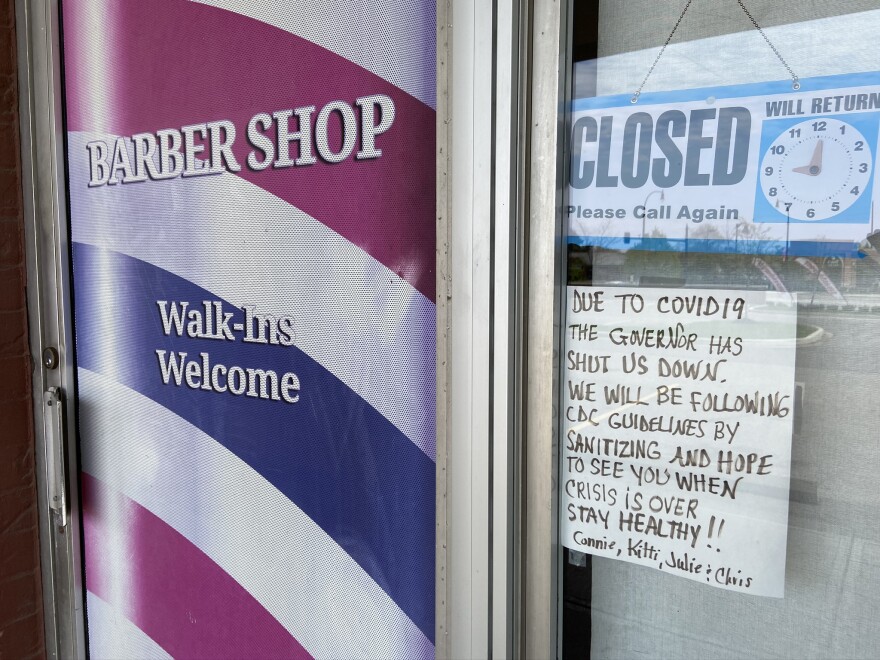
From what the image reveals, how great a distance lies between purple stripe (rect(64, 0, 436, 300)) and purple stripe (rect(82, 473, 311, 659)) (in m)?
0.87

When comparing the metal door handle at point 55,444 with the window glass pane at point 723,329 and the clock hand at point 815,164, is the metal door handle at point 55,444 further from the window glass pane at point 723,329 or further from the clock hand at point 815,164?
the clock hand at point 815,164

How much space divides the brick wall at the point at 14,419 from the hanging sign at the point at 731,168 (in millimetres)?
1628

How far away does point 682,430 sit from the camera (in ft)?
3.96

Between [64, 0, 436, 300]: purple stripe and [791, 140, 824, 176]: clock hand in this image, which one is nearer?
[791, 140, 824, 176]: clock hand

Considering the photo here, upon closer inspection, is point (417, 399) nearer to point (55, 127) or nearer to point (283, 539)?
point (283, 539)

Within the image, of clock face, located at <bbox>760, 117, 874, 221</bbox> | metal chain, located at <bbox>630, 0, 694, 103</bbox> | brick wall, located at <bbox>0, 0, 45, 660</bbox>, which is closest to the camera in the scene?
clock face, located at <bbox>760, 117, 874, 221</bbox>

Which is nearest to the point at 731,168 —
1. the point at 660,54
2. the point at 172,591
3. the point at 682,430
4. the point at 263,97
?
the point at 660,54

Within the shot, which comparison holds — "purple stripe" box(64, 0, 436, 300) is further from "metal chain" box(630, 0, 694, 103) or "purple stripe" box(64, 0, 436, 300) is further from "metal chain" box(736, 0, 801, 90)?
"metal chain" box(736, 0, 801, 90)

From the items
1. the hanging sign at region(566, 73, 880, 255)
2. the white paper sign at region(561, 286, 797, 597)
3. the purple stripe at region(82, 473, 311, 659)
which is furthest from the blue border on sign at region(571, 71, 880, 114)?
the purple stripe at region(82, 473, 311, 659)

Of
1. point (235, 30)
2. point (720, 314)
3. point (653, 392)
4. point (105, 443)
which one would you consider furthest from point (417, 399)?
point (105, 443)

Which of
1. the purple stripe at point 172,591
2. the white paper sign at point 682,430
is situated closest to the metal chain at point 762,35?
the white paper sign at point 682,430

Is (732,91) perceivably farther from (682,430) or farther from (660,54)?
(682,430)

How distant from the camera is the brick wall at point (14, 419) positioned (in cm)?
210

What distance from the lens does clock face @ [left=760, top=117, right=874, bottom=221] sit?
1049mm
